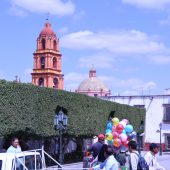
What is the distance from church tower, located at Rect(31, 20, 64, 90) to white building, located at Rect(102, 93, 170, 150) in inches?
1057

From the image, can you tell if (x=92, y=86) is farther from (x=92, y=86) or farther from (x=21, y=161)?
(x=21, y=161)

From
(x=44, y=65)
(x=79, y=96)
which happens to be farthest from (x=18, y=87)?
(x=44, y=65)

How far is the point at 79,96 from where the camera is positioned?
31500 mm

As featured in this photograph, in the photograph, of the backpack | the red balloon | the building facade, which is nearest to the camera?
the backpack

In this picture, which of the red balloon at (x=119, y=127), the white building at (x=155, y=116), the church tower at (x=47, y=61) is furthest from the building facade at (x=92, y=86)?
the red balloon at (x=119, y=127)

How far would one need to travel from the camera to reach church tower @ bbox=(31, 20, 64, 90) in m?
78.2

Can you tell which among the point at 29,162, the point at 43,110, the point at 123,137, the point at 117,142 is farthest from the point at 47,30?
the point at 29,162

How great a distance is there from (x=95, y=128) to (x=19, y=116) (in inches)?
431

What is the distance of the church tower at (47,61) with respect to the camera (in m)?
78.2

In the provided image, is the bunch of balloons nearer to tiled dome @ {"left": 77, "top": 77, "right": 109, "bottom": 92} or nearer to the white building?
the white building

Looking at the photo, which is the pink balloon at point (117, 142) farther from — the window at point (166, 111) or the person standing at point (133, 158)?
the window at point (166, 111)

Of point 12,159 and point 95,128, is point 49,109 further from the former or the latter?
point 12,159

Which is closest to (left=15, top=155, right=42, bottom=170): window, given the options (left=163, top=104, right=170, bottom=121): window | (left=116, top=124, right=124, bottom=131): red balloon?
(left=116, top=124, right=124, bottom=131): red balloon

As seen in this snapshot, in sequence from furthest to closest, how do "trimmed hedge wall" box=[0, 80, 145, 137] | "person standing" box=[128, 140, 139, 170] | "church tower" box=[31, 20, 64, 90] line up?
"church tower" box=[31, 20, 64, 90]
"trimmed hedge wall" box=[0, 80, 145, 137]
"person standing" box=[128, 140, 139, 170]
